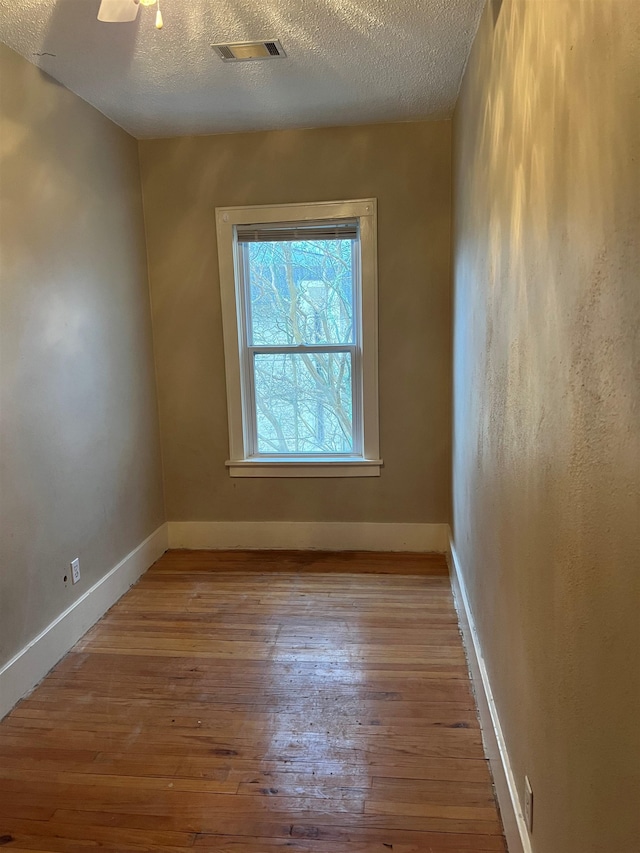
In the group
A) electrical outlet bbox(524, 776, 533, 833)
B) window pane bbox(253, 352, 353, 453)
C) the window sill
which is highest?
window pane bbox(253, 352, 353, 453)

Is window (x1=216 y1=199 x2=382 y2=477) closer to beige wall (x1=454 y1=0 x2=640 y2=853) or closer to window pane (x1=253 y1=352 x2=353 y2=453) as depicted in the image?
window pane (x1=253 y1=352 x2=353 y2=453)

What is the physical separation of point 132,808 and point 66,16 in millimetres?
2733

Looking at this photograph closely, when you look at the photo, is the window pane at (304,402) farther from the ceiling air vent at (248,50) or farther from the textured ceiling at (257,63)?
the ceiling air vent at (248,50)

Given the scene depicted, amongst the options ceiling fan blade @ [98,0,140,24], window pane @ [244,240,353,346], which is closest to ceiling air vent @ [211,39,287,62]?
ceiling fan blade @ [98,0,140,24]

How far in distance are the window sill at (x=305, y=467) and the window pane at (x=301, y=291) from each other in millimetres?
764

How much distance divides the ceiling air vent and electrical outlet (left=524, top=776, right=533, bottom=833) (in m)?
2.69

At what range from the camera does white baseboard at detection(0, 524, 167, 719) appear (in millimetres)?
2220

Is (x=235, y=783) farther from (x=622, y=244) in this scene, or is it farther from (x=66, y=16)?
(x=66, y=16)

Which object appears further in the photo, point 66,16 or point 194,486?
point 194,486

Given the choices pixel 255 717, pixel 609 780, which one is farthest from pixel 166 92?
pixel 609 780

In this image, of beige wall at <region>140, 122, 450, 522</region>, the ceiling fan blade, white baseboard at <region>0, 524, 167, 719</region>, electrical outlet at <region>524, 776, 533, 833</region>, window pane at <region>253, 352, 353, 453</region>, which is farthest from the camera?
window pane at <region>253, 352, 353, 453</region>

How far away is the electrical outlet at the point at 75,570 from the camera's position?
266 cm

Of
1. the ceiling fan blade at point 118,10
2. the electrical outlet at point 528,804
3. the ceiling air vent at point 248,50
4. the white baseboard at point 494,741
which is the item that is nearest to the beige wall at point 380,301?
the ceiling air vent at point 248,50

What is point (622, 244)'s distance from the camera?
31.1 inches
